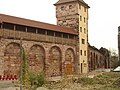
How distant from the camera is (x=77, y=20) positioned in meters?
41.7

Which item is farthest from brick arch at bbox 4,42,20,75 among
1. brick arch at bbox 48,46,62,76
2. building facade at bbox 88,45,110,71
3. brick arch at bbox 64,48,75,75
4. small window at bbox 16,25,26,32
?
building facade at bbox 88,45,110,71

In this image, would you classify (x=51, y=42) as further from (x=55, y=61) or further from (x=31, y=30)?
(x=31, y=30)

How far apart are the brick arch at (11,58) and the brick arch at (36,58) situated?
85.0 inches

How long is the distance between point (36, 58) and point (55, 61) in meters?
4.18

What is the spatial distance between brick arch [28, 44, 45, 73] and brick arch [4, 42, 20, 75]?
216 cm

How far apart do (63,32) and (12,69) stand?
423 inches

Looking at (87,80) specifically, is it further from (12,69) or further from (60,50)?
(60,50)

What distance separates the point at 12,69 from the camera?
28750mm

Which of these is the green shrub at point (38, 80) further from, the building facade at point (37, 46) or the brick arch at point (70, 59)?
the brick arch at point (70, 59)

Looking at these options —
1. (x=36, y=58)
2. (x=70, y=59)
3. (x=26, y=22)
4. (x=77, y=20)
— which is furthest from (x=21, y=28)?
(x=77, y=20)

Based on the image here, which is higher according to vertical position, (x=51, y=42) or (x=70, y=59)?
(x=51, y=42)

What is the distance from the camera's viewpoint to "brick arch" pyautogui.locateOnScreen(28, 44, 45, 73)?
31.3 m

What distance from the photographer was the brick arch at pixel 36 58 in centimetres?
3127

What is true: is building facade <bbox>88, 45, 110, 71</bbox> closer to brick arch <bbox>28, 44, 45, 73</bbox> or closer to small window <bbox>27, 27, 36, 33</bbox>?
brick arch <bbox>28, 44, 45, 73</bbox>
